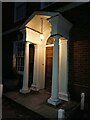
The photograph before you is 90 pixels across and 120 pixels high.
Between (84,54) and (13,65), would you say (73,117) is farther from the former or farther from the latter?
(13,65)

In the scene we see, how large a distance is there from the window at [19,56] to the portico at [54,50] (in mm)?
2435

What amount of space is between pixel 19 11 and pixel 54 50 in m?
6.58

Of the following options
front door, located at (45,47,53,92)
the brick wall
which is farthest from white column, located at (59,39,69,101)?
front door, located at (45,47,53,92)

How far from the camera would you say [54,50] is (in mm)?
6555

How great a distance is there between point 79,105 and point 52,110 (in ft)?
3.82

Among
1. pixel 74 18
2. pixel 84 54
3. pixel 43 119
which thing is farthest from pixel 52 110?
pixel 74 18

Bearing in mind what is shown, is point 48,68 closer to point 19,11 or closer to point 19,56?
point 19,56

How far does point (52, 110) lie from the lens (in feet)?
19.4

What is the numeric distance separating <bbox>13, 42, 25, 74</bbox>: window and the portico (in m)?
2.44

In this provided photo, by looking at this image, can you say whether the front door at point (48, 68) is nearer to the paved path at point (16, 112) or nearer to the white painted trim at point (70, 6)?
the white painted trim at point (70, 6)

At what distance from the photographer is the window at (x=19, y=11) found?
444 inches

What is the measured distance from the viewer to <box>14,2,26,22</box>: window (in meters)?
11.3

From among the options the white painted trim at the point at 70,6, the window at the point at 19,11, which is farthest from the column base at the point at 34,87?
the window at the point at 19,11

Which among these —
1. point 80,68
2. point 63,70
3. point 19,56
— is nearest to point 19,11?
point 19,56
